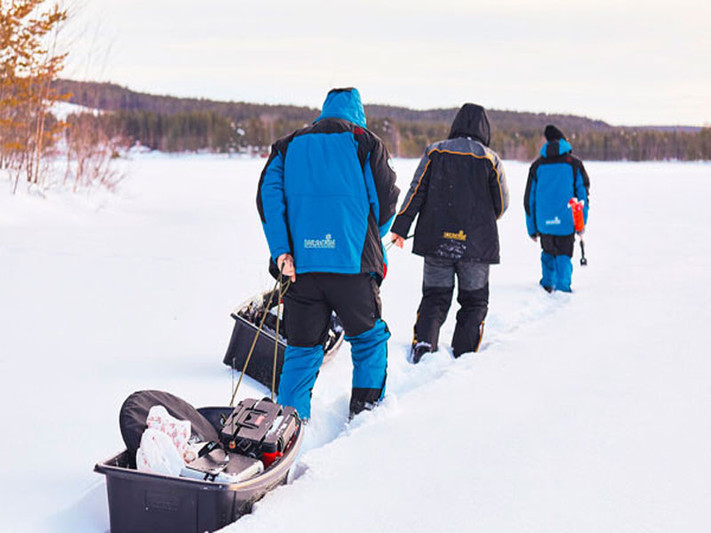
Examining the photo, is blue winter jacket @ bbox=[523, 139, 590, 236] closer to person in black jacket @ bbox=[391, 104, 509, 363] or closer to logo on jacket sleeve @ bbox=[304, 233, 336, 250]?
person in black jacket @ bbox=[391, 104, 509, 363]

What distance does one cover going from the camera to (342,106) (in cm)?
305

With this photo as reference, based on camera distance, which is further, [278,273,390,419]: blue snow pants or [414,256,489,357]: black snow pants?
[414,256,489,357]: black snow pants

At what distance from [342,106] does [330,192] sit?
43 centimetres

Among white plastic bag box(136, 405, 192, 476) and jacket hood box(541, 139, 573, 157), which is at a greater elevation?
jacket hood box(541, 139, 573, 157)

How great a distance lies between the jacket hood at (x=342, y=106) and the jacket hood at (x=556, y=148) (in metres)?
3.82

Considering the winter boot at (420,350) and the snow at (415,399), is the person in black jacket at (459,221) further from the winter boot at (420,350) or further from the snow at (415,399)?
the snow at (415,399)

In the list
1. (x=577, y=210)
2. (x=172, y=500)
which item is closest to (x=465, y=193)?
(x=577, y=210)

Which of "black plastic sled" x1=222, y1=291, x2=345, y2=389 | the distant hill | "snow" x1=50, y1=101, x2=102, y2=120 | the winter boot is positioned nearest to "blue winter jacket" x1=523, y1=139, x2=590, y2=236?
the winter boot

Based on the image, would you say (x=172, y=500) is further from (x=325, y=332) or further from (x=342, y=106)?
(x=342, y=106)

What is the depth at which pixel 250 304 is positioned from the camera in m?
4.09

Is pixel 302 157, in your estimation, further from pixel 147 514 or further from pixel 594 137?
pixel 594 137

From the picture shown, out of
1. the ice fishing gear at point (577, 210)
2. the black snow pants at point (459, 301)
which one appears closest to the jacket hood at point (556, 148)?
the ice fishing gear at point (577, 210)

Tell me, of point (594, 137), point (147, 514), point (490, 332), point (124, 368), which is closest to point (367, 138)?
point (147, 514)

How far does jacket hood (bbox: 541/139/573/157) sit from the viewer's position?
6402 millimetres
